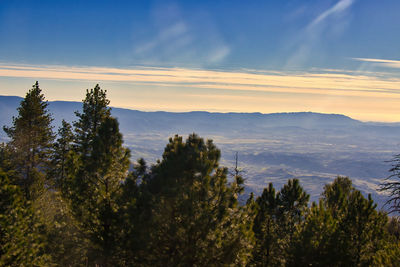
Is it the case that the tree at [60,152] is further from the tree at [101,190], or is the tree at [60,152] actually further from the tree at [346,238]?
the tree at [346,238]

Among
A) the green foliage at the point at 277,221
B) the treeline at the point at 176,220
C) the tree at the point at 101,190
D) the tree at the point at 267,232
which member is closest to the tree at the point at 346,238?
the treeline at the point at 176,220

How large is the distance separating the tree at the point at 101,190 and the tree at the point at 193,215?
4.08 m

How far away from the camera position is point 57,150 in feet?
132

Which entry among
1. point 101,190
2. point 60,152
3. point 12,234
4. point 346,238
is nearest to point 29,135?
point 60,152

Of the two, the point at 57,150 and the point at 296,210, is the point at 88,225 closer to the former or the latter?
the point at 296,210

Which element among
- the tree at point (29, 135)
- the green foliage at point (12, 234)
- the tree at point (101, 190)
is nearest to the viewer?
the green foliage at point (12, 234)

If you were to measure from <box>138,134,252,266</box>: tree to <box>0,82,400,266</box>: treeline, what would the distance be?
5 cm

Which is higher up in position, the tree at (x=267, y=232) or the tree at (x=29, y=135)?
the tree at (x=29, y=135)

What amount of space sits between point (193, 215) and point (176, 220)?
1.11 metres

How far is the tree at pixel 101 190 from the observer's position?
2172 cm

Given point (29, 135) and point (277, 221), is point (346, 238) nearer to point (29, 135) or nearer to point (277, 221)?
point (277, 221)

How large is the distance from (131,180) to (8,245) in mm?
7059

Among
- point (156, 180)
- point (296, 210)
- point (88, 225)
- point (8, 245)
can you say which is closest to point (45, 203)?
point (88, 225)

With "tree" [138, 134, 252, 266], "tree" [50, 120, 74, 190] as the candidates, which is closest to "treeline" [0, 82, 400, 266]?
"tree" [138, 134, 252, 266]
